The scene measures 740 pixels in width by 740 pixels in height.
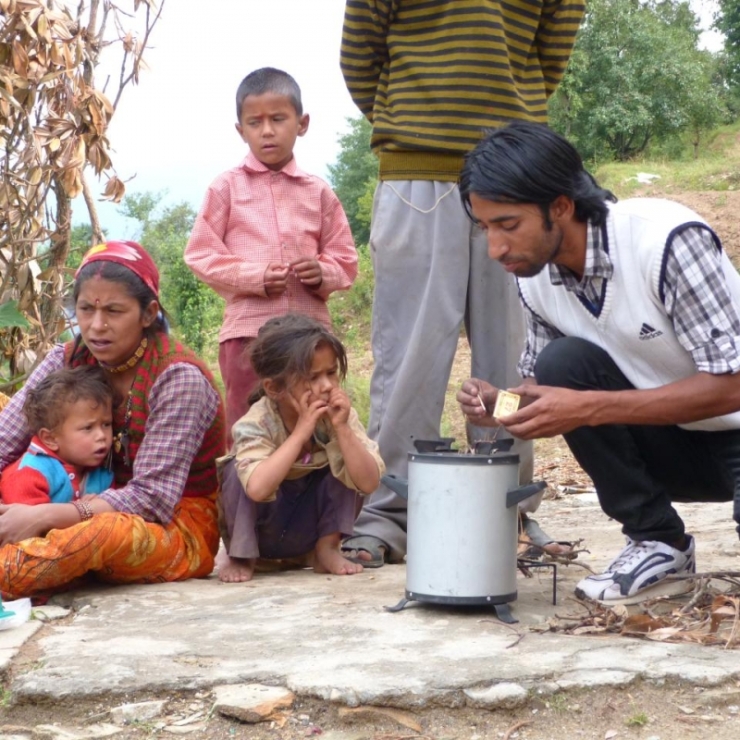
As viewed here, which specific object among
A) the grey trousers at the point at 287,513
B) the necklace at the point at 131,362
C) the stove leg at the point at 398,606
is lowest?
the stove leg at the point at 398,606

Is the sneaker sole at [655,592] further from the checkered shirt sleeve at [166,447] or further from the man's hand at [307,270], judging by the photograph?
the man's hand at [307,270]

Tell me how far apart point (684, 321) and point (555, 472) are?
11.2 feet

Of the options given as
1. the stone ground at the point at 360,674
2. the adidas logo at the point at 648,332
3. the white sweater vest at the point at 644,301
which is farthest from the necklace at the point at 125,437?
the adidas logo at the point at 648,332

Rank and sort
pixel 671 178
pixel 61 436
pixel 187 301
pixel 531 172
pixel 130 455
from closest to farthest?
pixel 531 172
pixel 61 436
pixel 130 455
pixel 187 301
pixel 671 178

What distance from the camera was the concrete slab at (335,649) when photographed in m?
2.21

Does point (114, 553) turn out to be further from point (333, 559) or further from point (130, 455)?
point (333, 559)

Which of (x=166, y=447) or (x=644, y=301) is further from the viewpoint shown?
(x=166, y=447)

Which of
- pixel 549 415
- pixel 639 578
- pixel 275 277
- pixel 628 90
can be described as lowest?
pixel 639 578

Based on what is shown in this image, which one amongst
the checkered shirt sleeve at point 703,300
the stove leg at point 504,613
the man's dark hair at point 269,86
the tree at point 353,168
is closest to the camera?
the checkered shirt sleeve at point 703,300

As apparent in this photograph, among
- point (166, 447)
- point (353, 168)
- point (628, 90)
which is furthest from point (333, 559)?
point (628, 90)

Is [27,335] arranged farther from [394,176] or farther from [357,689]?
[357,689]

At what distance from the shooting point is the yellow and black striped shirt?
3.44 m

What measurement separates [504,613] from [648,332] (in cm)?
73

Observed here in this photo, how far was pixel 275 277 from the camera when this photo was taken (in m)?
3.61
